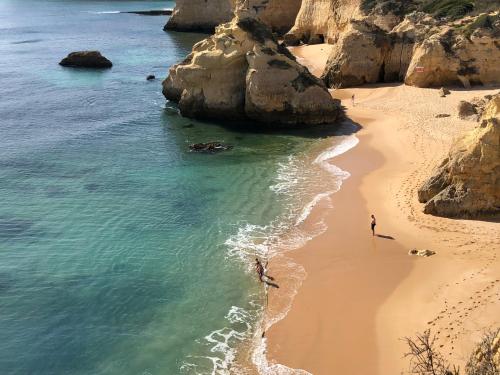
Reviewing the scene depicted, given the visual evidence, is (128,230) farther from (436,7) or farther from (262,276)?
(436,7)

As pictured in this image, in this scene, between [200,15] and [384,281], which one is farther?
[200,15]

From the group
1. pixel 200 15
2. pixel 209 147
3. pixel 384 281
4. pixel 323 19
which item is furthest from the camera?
pixel 200 15

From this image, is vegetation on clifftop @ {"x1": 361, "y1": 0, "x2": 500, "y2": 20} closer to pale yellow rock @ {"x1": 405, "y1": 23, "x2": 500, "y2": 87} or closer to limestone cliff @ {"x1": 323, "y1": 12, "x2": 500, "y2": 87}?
limestone cliff @ {"x1": 323, "y1": 12, "x2": 500, "y2": 87}

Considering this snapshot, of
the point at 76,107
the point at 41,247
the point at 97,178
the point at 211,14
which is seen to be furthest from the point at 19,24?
the point at 41,247

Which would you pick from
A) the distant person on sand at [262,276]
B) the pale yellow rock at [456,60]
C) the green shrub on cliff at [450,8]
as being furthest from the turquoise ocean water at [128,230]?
the green shrub on cliff at [450,8]

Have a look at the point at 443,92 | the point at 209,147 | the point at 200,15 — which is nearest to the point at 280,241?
the point at 209,147

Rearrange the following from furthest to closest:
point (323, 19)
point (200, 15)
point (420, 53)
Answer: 1. point (200, 15)
2. point (323, 19)
3. point (420, 53)

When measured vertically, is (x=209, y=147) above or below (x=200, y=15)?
below

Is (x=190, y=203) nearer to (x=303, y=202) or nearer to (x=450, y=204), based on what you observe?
(x=303, y=202)
